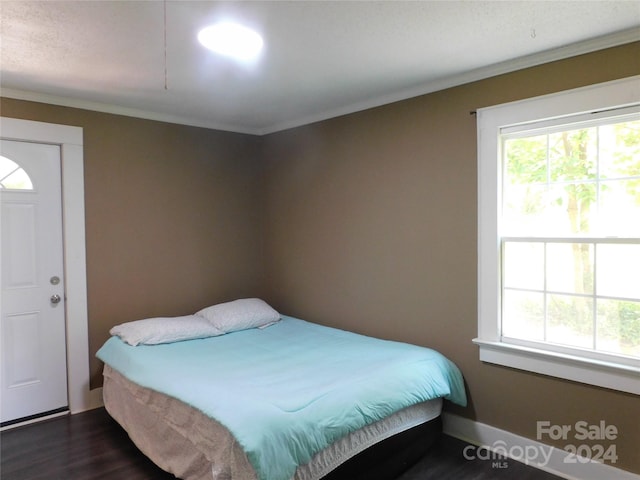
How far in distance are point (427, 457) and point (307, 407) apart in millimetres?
1085

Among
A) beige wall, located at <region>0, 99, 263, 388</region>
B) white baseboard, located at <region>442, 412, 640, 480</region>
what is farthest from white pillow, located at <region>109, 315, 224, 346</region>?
white baseboard, located at <region>442, 412, 640, 480</region>

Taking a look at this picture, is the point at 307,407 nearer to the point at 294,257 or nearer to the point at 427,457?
the point at 427,457

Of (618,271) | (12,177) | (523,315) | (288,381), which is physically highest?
(12,177)

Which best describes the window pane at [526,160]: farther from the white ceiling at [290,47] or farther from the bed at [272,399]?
the bed at [272,399]

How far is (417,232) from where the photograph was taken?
3.15 metres

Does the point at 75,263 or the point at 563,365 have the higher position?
the point at 75,263

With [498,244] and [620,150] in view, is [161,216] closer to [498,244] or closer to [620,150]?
[498,244]

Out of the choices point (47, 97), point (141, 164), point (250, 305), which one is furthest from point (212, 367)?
point (47, 97)

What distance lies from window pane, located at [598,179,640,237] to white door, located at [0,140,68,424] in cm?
362

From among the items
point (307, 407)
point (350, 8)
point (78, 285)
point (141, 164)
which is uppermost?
point (350, 8)

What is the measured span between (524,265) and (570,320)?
0.40 metres

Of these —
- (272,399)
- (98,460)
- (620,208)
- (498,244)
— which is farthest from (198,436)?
(620,208)

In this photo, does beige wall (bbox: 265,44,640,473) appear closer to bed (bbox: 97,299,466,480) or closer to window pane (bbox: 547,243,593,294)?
bed (bbox: 97,299,466,480)

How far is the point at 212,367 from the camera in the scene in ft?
8.81
